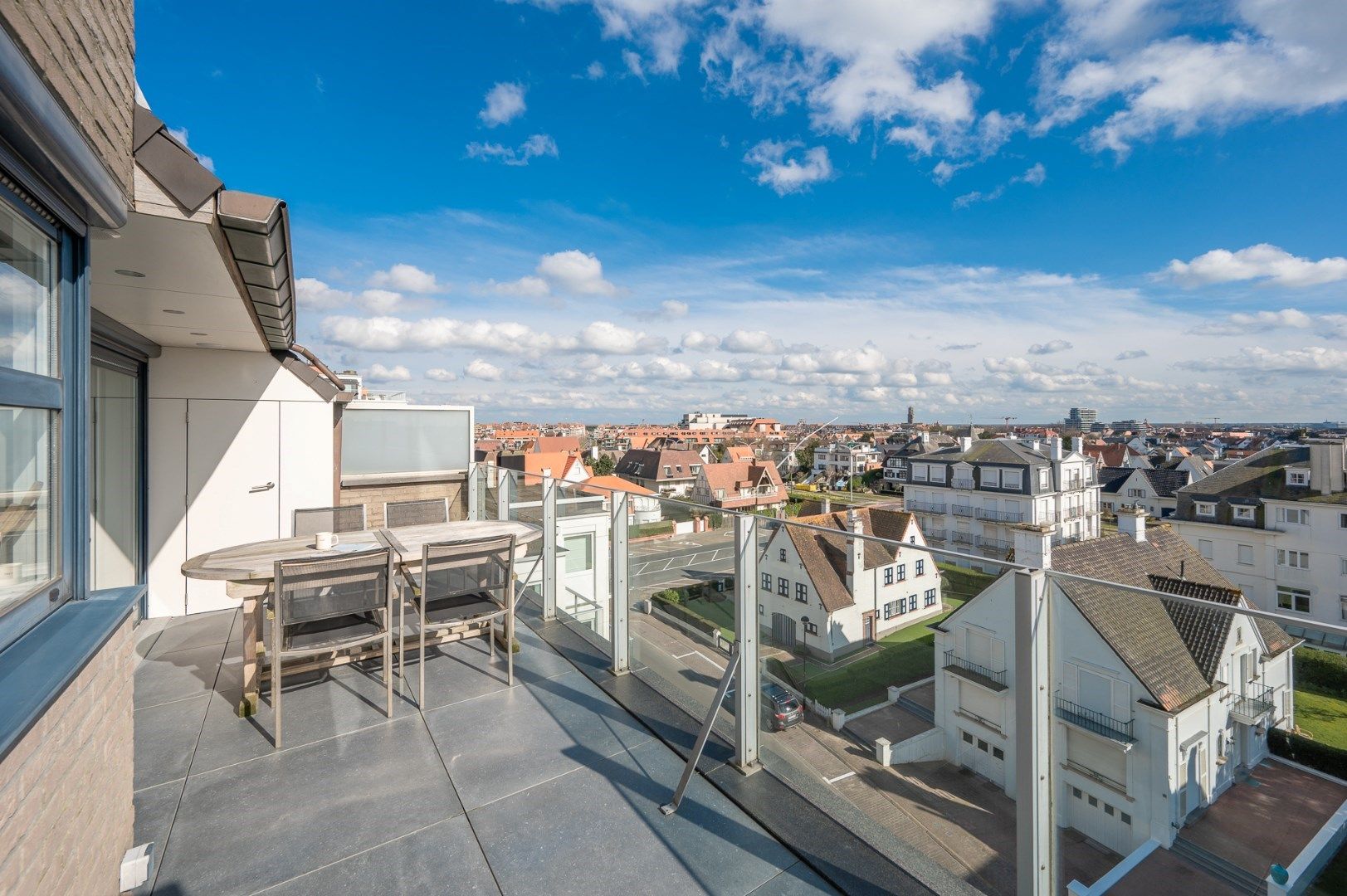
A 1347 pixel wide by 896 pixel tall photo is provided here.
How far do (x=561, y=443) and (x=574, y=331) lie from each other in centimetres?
1304

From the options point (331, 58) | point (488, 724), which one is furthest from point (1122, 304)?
point (488, 724)

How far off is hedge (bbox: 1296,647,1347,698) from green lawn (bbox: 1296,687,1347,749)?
14 millimetres

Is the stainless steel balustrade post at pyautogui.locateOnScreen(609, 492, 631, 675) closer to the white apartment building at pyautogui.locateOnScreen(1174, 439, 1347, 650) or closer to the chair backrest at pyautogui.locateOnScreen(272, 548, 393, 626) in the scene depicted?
the chair backrest at pyautogui.locateOnScreen(272, 548, 393, 626)

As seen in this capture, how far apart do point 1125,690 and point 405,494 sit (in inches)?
253

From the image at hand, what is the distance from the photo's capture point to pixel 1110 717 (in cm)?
145

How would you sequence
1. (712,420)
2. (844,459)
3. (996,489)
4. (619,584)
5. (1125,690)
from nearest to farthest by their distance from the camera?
(1125,690) → (619,584) → (996,489) → (844,459) → (712,420)

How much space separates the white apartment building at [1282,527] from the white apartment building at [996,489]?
253cm


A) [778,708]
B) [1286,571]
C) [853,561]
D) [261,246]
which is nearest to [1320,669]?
[853,561]

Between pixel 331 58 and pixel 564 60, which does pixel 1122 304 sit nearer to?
pixel 564 60

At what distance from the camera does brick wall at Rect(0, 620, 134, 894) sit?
1146 millimetres

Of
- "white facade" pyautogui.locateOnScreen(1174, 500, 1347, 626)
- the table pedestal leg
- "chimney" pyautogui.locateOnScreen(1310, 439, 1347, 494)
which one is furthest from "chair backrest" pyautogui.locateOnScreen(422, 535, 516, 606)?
"chimney" pyautogui.locateOnScreen(1310, 439, 1347, 494)

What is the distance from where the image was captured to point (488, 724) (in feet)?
9.70

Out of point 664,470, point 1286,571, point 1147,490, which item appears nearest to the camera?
point 1286,571

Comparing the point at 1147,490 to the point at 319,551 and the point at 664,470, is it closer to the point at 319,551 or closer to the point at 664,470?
the point at 664,470
